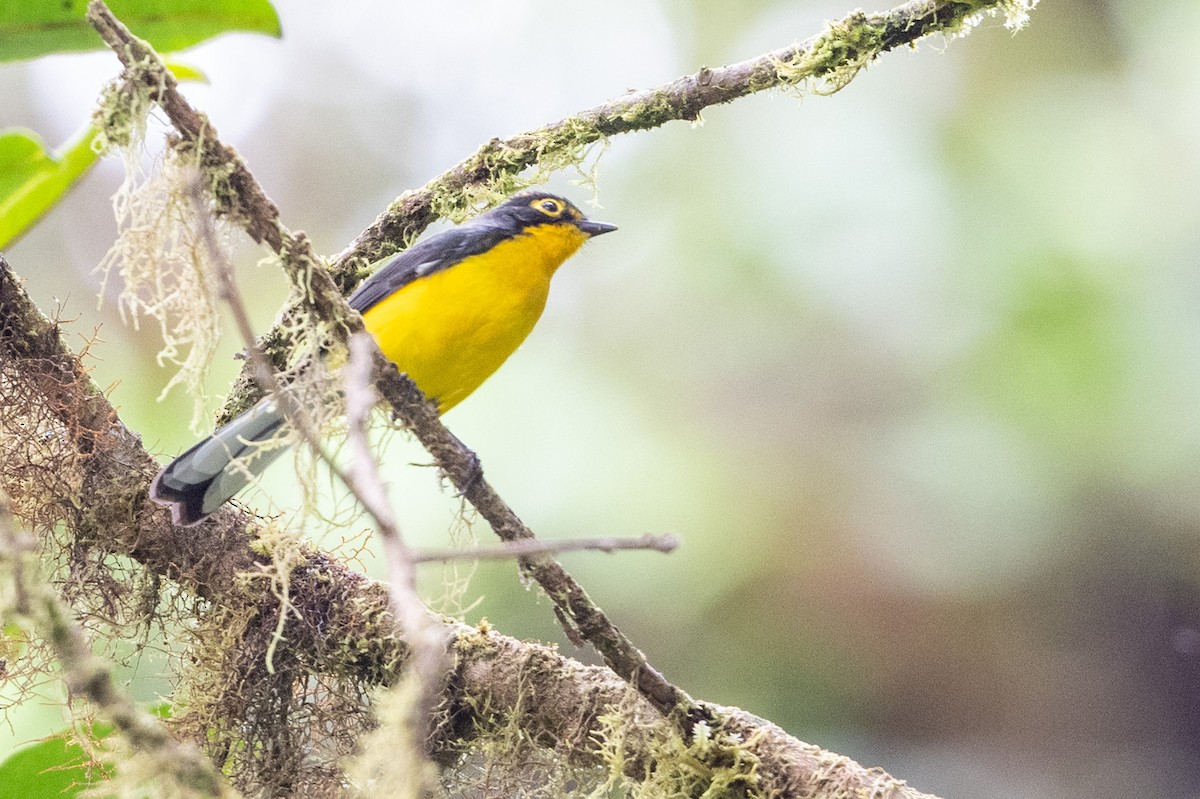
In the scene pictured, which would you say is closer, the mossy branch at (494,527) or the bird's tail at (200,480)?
the mossy branch at (494,527)

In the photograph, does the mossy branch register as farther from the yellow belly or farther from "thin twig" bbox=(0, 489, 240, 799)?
"thin twig" bbox=(0, 489, 240, 799)

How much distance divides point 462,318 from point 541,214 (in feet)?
2.81

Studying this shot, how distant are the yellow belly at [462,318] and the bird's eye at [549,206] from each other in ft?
1.16

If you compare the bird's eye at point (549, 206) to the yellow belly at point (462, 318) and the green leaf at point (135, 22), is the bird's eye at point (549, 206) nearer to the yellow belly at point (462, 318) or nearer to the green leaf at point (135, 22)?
the yellow belly at point (462, 318)

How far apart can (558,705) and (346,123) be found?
24.6 feet

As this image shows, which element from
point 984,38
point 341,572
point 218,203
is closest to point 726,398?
point 984,38

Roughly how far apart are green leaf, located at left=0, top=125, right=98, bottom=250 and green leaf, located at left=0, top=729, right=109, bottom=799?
1360 millimetres

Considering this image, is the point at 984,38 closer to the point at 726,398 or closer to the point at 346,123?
the point at 726,398

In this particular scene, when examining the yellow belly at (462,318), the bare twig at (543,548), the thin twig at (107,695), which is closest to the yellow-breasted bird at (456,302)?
the yellow belly at (462,318)

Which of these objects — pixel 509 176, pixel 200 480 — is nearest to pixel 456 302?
pixel 509 176

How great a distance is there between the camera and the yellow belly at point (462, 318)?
3.66 meters

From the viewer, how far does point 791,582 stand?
18.3ft

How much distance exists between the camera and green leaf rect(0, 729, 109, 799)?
2854 millimetres

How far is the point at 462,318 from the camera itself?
3.73 meters
